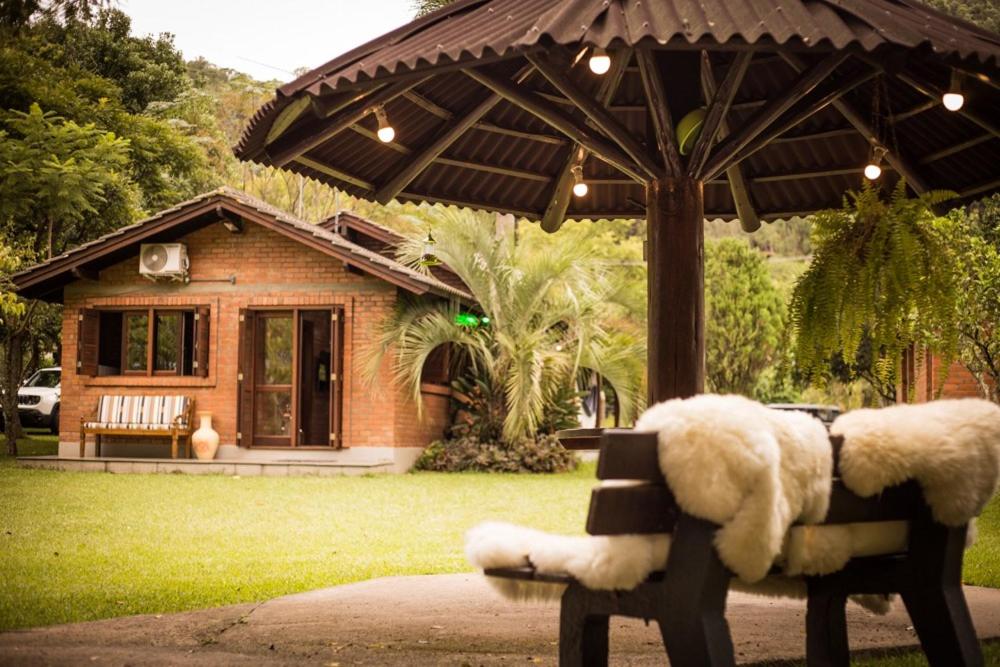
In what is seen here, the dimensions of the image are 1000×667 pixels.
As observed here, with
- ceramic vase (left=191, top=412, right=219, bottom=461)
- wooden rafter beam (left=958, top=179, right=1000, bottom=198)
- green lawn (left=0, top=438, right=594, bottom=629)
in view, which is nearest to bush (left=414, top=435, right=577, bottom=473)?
green lawn (left=0, top=438, right=594, bottom=629)

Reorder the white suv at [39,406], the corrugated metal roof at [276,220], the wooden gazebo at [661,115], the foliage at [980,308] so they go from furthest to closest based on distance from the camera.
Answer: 1. the white suv at [39,406]
2. the corrugated metal roof at [276,220]
3. the foliage at [980,308]
4. the wooden gazebo at [661,115]

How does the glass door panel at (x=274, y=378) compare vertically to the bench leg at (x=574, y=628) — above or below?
above

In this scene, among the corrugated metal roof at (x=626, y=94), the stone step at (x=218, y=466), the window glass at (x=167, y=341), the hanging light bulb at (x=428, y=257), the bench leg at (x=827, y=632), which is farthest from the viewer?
the window glass at (x=167, y=341)

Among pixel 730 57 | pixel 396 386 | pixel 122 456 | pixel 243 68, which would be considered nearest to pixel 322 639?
pixel 730 57

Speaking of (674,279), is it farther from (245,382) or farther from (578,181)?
(245,382)

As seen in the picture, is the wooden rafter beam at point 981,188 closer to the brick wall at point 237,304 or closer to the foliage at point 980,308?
the foliage at point 980,308

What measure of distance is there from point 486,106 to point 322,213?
37.4 metres

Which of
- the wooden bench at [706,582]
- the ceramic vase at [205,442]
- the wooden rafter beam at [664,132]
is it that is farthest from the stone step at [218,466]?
the wooden bench at [706,582]

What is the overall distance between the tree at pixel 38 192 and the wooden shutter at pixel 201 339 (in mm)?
3263

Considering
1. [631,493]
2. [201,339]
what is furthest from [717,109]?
[201,339]

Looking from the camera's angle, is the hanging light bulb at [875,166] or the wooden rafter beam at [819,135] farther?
the wooden rafter beam at [819,135]

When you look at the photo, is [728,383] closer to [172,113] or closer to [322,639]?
[172,113]

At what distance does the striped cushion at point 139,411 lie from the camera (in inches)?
782

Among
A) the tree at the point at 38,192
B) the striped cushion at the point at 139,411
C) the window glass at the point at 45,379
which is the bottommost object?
the striped cushion at the point at 139,411
